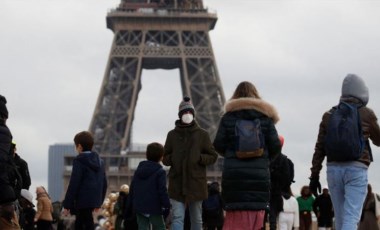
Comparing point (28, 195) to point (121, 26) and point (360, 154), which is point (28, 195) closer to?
point (360, 154)

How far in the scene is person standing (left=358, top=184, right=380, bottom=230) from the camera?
19500 millimetres

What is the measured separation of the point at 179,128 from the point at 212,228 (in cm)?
526

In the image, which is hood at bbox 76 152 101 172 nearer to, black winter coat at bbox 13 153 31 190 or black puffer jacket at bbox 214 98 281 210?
black winter coat at bbox 13 153 31 190

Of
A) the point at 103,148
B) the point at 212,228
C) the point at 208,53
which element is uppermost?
the point at 208,53

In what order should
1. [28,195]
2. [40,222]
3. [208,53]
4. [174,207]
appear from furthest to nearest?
[208,53] → [40,222] → [28,195] → [174,207]

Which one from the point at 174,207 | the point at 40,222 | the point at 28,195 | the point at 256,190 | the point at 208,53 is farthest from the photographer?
the point at 208,53

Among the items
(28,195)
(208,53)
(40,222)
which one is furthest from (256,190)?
(208,53)

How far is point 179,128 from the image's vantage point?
51.9 feet

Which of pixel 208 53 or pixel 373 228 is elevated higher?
pixel 208 53

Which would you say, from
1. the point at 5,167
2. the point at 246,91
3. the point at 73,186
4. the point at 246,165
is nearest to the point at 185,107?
the point at 73,186

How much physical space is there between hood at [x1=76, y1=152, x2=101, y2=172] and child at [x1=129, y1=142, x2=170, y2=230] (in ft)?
1.79

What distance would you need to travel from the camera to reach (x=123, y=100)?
A: 86.0 metres

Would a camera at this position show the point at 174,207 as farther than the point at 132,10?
No

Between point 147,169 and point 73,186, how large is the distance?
962mm
